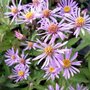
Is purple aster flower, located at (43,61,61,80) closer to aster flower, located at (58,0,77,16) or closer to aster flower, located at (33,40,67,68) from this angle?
aster flower, located at (33,40,67,68)

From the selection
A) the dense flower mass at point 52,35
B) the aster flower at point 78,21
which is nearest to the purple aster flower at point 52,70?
the dense flower mass at point 52,35

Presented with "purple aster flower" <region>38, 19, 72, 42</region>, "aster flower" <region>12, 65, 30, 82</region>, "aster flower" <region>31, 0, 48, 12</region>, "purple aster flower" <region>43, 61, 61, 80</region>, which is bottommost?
"aster flower" <region>12, 65, 30, 82</region>

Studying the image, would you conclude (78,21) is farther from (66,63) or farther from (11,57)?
(11,57)

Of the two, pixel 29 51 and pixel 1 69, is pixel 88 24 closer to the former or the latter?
pixel 29 51

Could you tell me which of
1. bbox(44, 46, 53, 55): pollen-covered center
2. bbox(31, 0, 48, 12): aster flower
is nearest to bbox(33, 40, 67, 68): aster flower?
bbox(44, 46, 53, 55): pollen-covered center

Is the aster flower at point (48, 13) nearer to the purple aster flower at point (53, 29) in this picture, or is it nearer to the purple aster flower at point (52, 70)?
the purple aster flower at point (53, 29)
